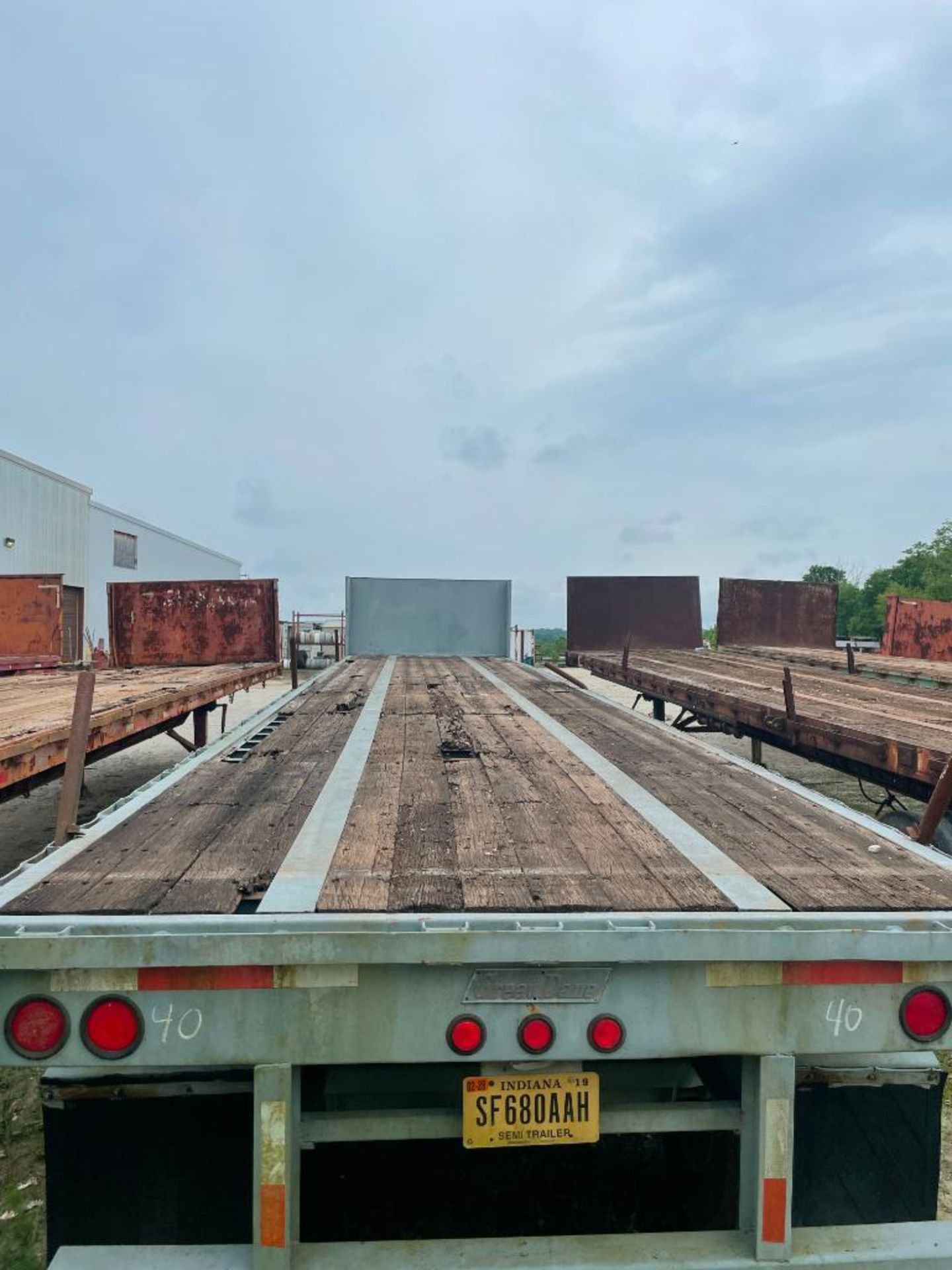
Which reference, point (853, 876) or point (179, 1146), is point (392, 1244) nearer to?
point (179, 1146)

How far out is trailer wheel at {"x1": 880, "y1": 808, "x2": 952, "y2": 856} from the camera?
4.79 m

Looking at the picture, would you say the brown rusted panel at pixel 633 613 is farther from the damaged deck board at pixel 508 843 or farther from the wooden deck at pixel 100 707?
the damaged deck board at pixel 508 843

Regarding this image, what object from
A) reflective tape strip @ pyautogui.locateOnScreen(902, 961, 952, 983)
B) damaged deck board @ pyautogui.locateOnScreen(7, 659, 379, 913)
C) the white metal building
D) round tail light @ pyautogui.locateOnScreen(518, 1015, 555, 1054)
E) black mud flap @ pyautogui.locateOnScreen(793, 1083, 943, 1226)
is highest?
the white metal building

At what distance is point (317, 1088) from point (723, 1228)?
1.24 meters

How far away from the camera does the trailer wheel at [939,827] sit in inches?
189

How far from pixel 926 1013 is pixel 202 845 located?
2.02 m

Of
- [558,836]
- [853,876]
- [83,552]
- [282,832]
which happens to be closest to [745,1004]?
[853,876]

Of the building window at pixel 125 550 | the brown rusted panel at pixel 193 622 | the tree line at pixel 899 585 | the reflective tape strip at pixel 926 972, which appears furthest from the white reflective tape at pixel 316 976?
the tree line at pixel 899 585

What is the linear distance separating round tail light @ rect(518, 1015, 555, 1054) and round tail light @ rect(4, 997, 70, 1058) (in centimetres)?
101

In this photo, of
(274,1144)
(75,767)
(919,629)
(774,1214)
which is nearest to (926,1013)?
(774,1214)

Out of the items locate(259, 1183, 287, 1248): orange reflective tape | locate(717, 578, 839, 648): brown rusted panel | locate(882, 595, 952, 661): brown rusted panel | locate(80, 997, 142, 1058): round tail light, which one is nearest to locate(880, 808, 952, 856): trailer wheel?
locate(259, 1183, 287, 1248): orange reflective tape

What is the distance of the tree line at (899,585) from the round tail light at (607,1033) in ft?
195

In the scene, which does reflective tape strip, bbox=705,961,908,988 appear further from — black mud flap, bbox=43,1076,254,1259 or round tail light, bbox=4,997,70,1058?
round tail light, bbox=4,997,70,1058

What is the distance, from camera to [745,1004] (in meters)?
1.85
